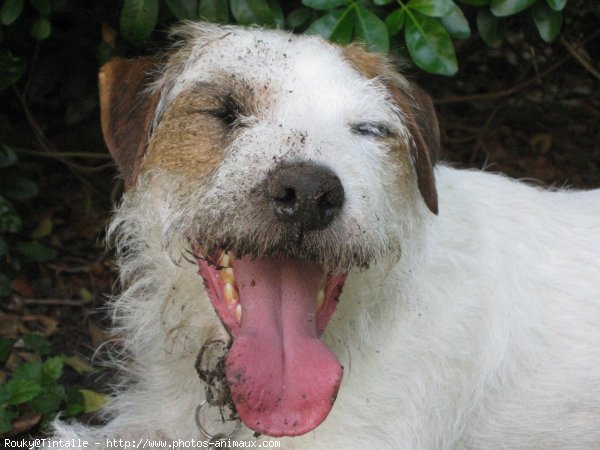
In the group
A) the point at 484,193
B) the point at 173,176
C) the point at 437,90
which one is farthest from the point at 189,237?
the point at 437,90

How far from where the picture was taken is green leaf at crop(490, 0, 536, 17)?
178 inches

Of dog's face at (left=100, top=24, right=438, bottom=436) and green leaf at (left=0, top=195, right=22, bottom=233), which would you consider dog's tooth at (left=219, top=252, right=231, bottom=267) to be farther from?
green leaf at (left=0, top=195, right=22, bottom=233)

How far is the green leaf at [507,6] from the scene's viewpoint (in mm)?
4527

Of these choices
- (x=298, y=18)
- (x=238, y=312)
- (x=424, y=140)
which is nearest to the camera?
(x=238, y=312)

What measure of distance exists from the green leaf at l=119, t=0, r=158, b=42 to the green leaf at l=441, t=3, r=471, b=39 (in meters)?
1.48

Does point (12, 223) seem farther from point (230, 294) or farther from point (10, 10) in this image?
point (230, 294)

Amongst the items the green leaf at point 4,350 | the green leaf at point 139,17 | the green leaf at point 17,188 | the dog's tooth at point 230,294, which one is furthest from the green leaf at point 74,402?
the green leaf at point 139,17

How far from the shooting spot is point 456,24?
4.41 meters

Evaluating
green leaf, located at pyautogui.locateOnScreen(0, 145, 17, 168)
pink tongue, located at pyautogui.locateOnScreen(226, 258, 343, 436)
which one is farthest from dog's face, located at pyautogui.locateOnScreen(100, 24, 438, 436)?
green leaf, located at pyautogui.locateOnScreen(0, 145, 17, 168)

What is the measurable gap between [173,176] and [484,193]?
5.34 feet

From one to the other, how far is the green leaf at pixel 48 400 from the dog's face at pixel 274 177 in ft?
4.48

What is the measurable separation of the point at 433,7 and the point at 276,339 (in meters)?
2.00

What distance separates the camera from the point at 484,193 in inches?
165

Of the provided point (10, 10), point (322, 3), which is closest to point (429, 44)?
point (322, 3)
